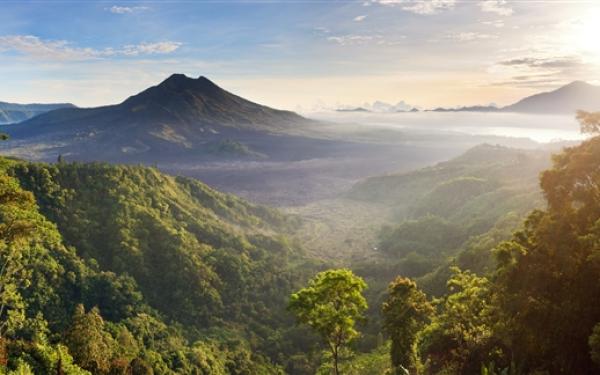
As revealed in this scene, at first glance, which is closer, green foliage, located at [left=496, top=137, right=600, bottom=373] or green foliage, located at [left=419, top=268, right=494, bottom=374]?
green foliage, located at [left=496, top=137, right=600, bottom=373]

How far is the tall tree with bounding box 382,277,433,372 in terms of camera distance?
3078 centimetres

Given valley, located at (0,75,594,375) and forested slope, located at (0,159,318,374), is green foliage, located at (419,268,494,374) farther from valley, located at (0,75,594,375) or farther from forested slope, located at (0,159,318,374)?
forested slope, located at (0,159,318,374)

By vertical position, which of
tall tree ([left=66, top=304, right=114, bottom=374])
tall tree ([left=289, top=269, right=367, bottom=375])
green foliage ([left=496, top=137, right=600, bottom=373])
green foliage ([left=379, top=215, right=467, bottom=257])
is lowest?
green foliage ([left=379, top=215, right=467, bottom=257])

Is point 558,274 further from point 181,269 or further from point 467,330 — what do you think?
point 181,269

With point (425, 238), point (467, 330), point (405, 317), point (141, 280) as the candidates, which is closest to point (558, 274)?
point (467, 330)

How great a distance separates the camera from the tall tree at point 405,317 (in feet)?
101

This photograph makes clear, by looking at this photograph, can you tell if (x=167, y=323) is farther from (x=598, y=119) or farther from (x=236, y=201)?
(x=236, y=201)

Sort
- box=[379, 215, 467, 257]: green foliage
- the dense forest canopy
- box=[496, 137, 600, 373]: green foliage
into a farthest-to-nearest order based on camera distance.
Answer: box=[379, 215, 467, 257]: green foliage
the dense forest canopy
box=[496, 137, 600, 373]: green foliage

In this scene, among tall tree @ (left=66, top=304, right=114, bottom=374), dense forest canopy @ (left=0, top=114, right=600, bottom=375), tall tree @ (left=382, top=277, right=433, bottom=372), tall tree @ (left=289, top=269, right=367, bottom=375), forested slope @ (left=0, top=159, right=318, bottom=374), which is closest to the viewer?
dense forest canopy @ (left=0, top=114, right=600, bottom=375)

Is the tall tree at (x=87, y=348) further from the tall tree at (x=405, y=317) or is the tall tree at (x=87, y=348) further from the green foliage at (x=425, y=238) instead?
the green foliage at (x=425, y=238)

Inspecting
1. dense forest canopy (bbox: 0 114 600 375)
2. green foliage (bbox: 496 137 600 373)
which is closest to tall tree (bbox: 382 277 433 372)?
dense forest canopy (bbox: 0 114 600 375)

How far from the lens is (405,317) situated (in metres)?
30.7

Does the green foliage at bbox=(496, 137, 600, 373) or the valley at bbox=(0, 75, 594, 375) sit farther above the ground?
the green foliage at bbox=(496, 137, 600, 373)

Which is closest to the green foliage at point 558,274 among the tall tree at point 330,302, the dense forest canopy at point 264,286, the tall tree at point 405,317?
the dense forest canopy at point 264,286
